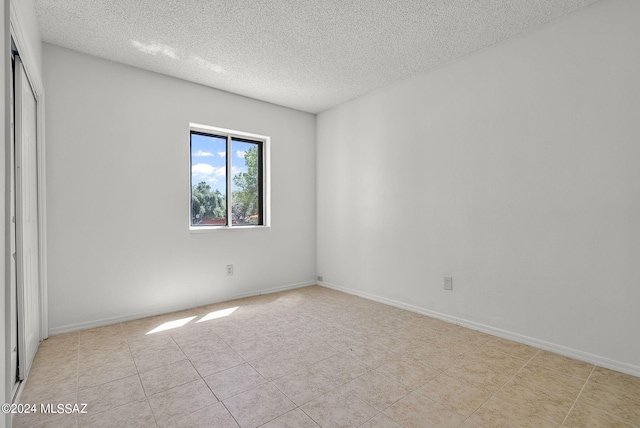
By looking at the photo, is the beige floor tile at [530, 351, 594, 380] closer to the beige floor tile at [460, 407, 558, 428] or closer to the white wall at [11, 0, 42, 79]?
the beige floor tile at [460, 407, 558, 428]

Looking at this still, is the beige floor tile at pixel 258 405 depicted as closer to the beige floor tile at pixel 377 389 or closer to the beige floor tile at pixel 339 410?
the beige floor tile at pixel 339 410

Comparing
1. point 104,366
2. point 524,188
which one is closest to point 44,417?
point 104,366

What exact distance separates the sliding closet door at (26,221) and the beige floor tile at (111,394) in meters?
0.55

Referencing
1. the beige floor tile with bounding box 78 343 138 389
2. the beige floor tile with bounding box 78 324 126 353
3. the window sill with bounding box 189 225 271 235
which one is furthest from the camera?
the window sill with bounding box 189 225 271 235

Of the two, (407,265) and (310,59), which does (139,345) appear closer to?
(407,265)

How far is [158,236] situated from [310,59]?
244 cm

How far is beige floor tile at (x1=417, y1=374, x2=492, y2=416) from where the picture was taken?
5.97 ft

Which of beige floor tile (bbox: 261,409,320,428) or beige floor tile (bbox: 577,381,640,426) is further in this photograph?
beige floor tile (bbox: 577,381,640,426)

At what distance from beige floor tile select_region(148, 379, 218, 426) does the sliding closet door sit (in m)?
1.02

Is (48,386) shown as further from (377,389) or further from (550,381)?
(550,381)

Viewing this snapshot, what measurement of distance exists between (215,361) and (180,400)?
0.50m

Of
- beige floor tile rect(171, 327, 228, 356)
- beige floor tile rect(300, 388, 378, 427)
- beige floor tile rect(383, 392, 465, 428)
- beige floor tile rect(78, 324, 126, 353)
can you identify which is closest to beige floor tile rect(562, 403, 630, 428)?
beige floor tile rect(383, 392, 465, 428)

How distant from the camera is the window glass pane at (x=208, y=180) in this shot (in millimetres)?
3861

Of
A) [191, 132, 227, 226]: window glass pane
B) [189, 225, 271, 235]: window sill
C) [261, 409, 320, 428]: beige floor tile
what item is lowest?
[261, 409, 320, 428]: beige floor tile
